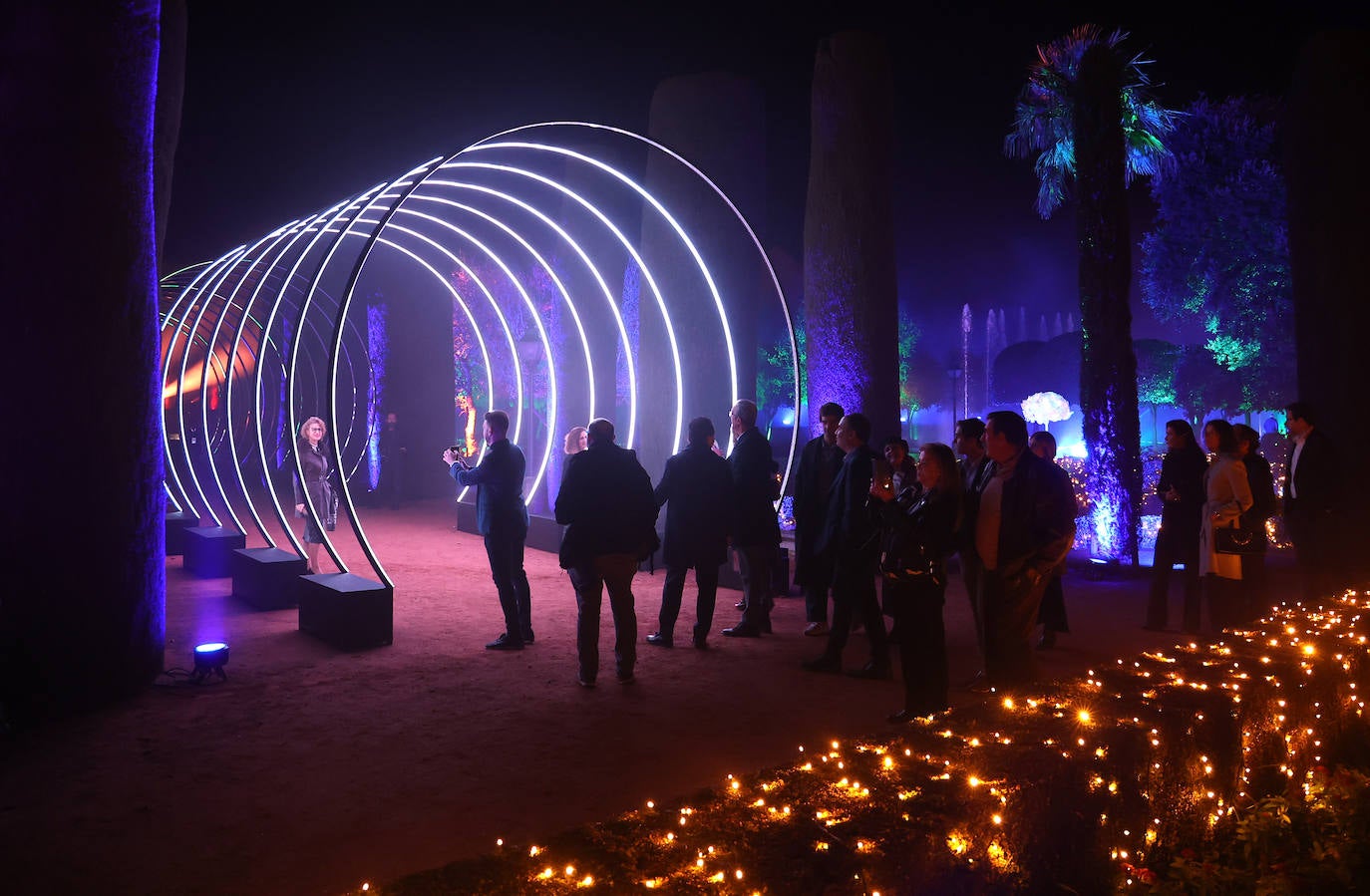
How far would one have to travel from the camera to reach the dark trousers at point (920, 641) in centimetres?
585

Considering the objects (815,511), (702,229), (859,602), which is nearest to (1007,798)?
(859,602)

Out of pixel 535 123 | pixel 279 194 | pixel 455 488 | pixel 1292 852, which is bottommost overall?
pixel 1292 852

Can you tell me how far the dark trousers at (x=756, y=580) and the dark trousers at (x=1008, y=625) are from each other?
10.1 feet

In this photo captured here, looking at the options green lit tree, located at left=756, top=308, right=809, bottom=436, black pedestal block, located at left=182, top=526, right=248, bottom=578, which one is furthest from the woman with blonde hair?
green lit tree, located at left=756, top=308, right=809, bottom=436

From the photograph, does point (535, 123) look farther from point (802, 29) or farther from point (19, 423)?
point (802, 29)

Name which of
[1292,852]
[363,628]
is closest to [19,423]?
[363,628]

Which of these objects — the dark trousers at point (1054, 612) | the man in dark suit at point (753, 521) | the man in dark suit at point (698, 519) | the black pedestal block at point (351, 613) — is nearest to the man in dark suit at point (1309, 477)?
the dark trousers at point (1054, 612)

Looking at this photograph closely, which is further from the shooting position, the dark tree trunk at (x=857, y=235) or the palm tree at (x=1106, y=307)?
the palm tree at (x=1106, y=307)

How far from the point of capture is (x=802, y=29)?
48.3 feet

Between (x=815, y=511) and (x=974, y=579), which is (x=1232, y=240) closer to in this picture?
(x=815, y=511)

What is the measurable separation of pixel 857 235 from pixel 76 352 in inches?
379

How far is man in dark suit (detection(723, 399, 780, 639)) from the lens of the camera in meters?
8.80

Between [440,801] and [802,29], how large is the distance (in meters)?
13.6

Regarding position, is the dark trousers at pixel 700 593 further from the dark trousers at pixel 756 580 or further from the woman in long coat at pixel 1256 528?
the woman in long coat at pixel 1256 528
